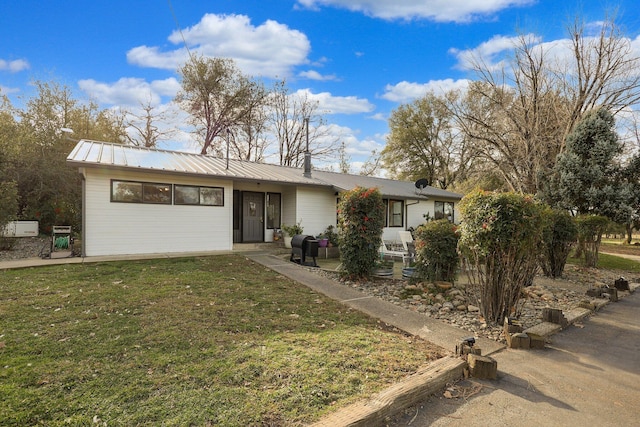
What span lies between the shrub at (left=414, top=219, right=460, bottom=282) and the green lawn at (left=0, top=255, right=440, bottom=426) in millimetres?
→ 2273

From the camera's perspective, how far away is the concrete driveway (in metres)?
2.51

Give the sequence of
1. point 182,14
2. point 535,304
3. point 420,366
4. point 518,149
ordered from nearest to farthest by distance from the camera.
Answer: point 420,366 → point 535,304 → point 182,14 → point 518,149

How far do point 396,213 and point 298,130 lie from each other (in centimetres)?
1433

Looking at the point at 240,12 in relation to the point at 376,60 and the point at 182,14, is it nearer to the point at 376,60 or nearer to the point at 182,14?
the point at 182,14

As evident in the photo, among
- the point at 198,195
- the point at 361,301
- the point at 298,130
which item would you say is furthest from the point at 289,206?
the point at 298,130

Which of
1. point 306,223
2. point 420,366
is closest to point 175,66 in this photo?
point 306,223

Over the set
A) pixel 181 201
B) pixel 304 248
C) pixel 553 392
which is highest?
pixel 181 201

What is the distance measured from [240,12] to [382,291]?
870cm

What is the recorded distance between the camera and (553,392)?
9.58 feet

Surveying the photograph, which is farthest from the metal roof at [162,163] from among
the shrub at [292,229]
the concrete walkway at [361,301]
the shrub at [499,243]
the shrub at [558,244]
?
the shrub at [558,244]

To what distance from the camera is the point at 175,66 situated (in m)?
21.1

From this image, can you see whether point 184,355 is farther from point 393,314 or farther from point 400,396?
point 393,314

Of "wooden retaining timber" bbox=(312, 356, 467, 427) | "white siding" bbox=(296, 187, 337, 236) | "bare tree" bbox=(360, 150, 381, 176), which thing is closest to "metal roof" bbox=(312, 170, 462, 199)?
"white siding" bbox=(296, 187, 337, 236)

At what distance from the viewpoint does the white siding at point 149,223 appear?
28.7 ft
